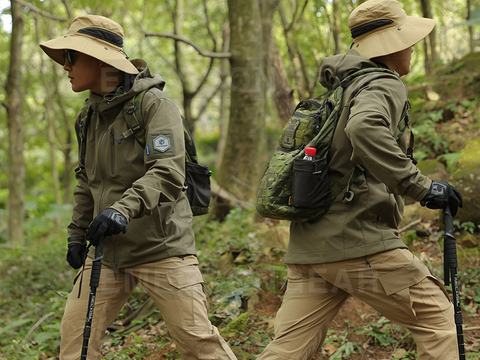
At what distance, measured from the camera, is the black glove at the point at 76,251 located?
11.6 feet

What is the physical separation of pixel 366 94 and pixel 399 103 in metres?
0.21

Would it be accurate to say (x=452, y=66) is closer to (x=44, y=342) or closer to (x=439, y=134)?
(x=439, y=134)

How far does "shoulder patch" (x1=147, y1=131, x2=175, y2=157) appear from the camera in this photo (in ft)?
9.72

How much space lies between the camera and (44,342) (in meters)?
5.45

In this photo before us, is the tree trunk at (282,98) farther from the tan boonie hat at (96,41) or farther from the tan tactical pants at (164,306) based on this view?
the tan tactical pants at (164,306)

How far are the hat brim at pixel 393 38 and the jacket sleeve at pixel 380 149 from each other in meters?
0.43

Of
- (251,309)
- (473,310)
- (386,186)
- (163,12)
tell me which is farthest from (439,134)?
(163,12)

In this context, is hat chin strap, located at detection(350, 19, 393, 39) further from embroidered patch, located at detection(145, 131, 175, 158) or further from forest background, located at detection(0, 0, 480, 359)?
→ forest background, located at detection(0, 0, 480, 359)

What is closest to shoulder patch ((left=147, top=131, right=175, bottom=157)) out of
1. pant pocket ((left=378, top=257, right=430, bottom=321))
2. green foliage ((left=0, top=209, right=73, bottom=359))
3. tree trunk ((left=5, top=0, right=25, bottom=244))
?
pant pocket ((left=378, top=257, right=430, bottom=321))

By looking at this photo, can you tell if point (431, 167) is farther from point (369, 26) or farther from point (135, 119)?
point (135, 119)

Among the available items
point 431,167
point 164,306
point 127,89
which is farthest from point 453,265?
point 431,167

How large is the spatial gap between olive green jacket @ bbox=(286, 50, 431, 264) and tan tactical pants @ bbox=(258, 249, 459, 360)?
0.28ft

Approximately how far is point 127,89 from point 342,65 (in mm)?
1370

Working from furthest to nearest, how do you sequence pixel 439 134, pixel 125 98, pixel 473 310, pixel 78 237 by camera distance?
pixel 439 134, pixel 473 310, pixel 78 237, pixel 125 98
